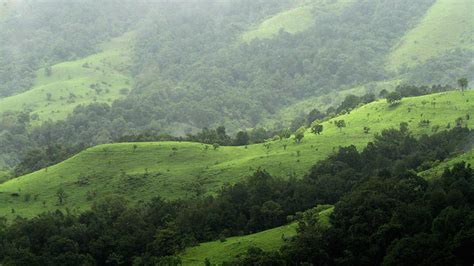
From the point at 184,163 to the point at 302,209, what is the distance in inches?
1438

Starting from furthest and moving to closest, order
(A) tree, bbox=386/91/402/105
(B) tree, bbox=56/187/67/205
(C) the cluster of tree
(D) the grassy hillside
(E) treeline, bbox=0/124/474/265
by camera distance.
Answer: (A) tree, bbox=386/91/402/105, (D) the grassy hillside, (B) tree, bbox=56/187/67/205, (E) treeline, bbox=0/124/474/265, (C) the cluster of tree

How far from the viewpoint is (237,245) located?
256ft

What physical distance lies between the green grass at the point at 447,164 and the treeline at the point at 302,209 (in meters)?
2.20

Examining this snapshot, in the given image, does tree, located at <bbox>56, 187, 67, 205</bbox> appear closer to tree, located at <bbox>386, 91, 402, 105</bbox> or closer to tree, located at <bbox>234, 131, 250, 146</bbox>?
tree, located at <bbox>234, 131, 250, 146</bbox>

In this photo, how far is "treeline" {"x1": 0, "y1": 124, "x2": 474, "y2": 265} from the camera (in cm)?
6750

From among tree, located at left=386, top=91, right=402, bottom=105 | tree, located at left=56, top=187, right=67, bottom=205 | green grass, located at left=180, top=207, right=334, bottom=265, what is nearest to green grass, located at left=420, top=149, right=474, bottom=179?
green grass, located at left=180, top=207, right=334, bottom=265

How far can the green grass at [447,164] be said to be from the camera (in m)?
82.9

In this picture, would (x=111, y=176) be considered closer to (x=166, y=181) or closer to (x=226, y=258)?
(x=166, y=181)

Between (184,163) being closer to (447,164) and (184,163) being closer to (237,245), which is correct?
(237,245)

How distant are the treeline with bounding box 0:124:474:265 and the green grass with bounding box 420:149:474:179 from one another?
2202 mm

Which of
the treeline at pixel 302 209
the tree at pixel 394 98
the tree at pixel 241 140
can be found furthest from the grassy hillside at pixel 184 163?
the treeline at pixel 302 209

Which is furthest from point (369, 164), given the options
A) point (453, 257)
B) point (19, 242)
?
point (19, 242)

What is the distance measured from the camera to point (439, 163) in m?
91.4

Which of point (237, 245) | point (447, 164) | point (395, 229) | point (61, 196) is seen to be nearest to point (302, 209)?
point (237, 245)
